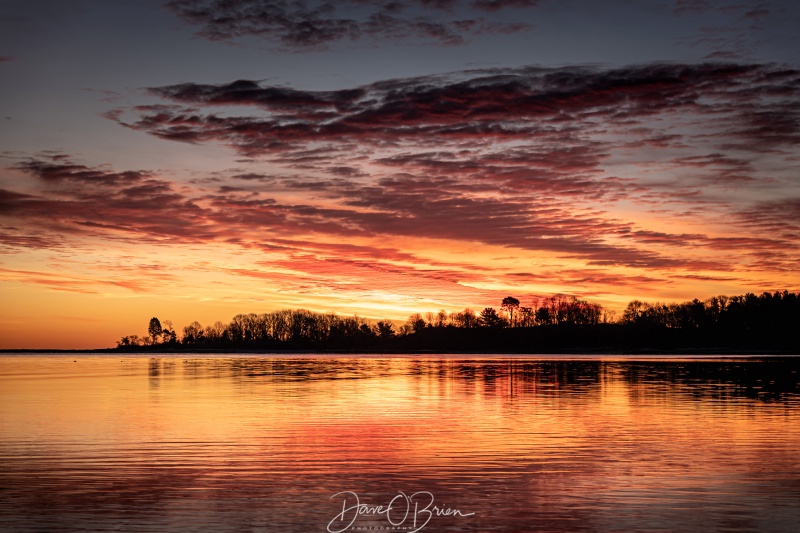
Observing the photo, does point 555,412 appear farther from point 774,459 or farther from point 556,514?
point 556,514

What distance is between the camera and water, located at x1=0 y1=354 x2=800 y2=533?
51.4 feet

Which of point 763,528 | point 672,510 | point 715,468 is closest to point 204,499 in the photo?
point 672,510

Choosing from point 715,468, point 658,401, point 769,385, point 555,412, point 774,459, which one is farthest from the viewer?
point 769,385

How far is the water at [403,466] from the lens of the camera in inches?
617

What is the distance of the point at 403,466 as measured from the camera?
844 inches

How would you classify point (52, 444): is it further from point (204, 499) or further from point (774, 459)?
point (774, 459)

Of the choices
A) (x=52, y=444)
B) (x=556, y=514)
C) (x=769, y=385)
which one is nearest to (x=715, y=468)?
(x=556, y=514)

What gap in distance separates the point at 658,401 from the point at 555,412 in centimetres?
913

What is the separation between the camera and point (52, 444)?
25594 mm

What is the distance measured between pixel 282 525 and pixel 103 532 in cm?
335

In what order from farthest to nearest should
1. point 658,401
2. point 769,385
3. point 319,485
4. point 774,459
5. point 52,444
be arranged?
point 769,385
point 658,401
point 52,444
point 774,459
point 319,485

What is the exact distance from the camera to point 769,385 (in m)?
54.6

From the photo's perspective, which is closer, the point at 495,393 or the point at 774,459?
the point at 774,459

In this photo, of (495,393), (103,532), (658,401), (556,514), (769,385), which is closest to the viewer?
(103,532)
